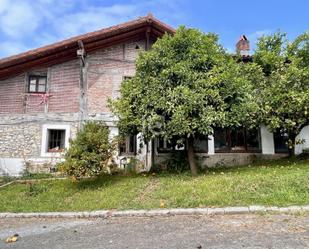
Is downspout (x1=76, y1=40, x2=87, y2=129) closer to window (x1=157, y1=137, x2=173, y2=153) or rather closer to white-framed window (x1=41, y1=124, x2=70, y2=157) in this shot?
white-framed window (x1=41, y1=124, x2=70, y2=157)

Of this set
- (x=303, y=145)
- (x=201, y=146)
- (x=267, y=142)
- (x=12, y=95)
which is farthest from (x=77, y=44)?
(x=303, y=145)

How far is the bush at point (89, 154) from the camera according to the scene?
939 centimetres

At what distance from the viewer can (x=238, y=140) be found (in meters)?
14.5

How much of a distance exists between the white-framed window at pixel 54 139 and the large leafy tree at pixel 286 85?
907cm

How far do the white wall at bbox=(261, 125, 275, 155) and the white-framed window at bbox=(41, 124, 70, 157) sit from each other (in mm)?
9550

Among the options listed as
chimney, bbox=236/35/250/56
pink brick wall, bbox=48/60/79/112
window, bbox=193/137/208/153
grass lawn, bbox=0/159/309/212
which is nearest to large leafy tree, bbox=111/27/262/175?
grass lawn, bbox=0/159/309/212

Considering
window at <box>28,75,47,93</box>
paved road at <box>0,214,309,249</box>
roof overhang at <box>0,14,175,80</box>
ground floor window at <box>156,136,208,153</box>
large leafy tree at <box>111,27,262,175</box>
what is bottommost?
paved road at <box>0,214,309,249</box>

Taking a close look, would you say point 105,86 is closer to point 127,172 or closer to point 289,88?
point 127,172

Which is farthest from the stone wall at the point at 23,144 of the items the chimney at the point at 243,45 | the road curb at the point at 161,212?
the chimney at the point at 243,45

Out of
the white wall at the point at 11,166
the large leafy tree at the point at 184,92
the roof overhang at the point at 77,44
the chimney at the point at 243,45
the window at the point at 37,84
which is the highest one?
the chimney at the point at 243,45

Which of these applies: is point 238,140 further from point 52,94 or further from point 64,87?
point 52,94

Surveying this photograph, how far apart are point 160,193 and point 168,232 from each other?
287 cm

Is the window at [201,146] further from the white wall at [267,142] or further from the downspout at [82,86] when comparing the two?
the downspout at [82,86]

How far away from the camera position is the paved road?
16.1 feet
